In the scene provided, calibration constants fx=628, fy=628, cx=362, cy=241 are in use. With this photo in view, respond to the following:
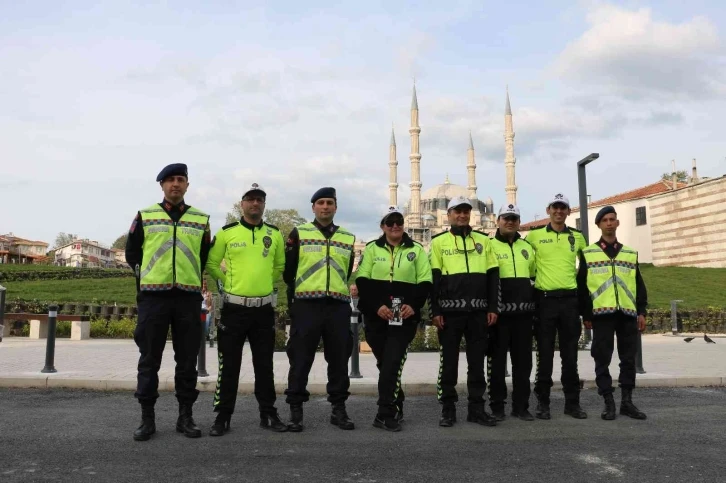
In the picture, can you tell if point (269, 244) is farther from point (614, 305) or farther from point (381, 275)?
point (614, 305)

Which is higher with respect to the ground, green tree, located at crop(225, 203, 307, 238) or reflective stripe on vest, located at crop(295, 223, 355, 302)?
green tree, located at crop(225, 203, 307, 238)

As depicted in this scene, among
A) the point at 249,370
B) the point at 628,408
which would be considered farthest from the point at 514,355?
the point at 249,370

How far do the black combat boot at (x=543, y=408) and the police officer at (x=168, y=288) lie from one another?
3.19 metres

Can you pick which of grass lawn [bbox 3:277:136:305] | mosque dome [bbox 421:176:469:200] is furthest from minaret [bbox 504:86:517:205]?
grass lawn [bbox 3:277:136:305]

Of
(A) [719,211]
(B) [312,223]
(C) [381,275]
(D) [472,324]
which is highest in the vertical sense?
(A) [719,211]

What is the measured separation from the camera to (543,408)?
239 inches

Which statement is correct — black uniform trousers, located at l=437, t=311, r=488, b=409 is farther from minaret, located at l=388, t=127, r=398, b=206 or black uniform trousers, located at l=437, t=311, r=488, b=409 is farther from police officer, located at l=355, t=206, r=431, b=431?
minaret, located at l=388, t=127, r=398, b=206

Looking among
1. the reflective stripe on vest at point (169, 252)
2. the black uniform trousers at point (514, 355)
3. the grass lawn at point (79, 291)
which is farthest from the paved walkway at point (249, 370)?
the grass lawn at point (79, 291)

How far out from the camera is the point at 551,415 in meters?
6.14

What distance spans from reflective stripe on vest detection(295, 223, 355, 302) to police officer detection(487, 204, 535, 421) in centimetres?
152

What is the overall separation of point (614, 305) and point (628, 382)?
764 mm

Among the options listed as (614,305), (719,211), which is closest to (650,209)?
(719,211)

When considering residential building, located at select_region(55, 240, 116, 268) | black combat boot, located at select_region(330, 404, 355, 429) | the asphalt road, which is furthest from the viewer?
residential building, located at select_region(55, 240, 116, 268)

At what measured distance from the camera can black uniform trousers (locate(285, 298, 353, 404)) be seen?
5.51 m
